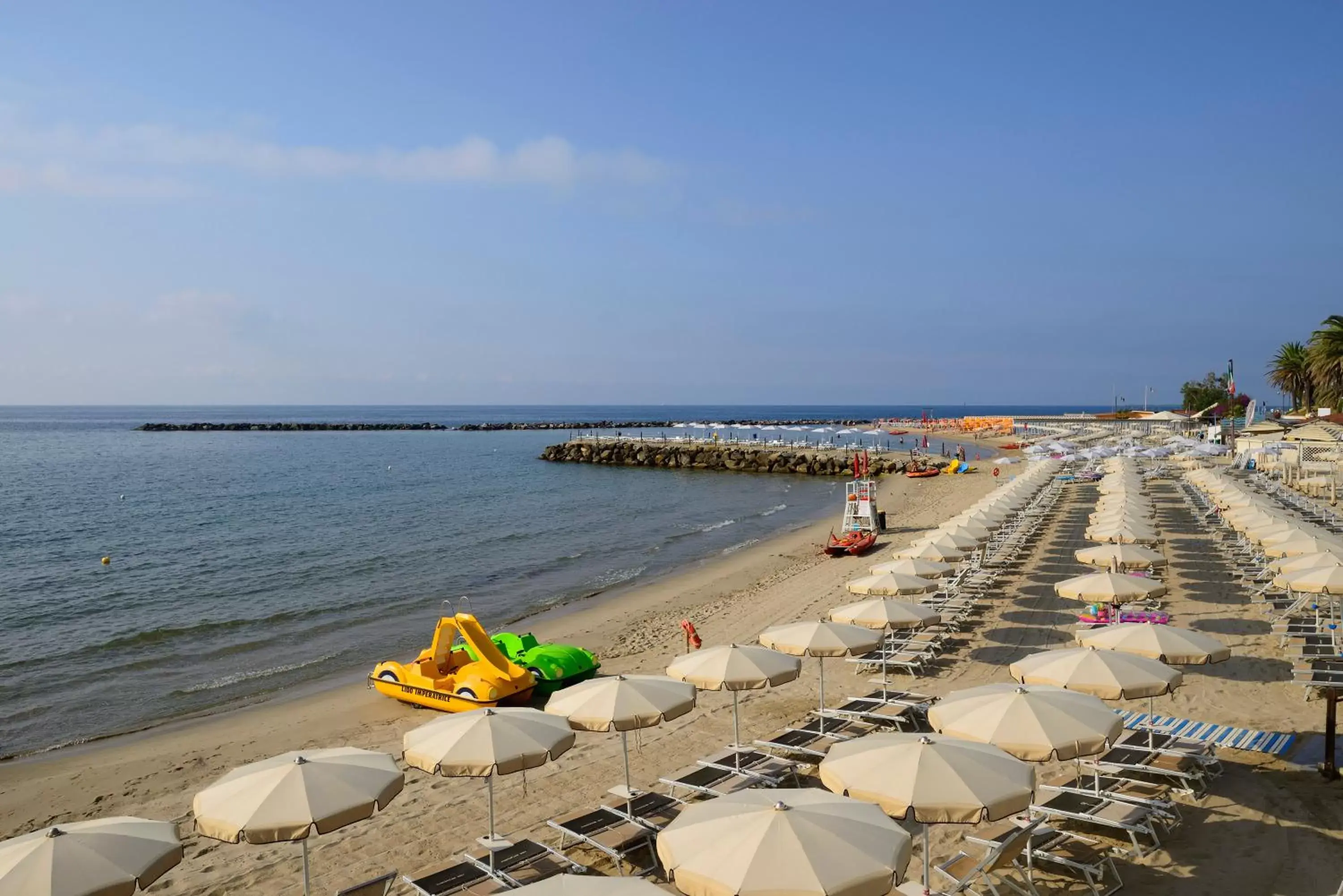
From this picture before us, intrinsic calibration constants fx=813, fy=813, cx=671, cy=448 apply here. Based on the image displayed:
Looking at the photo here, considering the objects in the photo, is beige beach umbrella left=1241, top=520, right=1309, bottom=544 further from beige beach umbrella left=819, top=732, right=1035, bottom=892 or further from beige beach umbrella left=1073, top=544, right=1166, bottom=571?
beige beach umbrella left=819, top=732, right=1035, bottom=892

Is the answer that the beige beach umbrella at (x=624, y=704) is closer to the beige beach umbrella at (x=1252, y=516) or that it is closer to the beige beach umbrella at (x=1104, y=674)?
the beige beach umbrella at (x=1104, y=674)

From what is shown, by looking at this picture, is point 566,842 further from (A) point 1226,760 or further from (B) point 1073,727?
(A) point 1226,760

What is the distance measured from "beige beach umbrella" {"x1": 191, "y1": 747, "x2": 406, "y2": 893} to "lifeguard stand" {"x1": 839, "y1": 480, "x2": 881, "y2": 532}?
68.6 ft

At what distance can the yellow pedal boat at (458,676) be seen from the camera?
39.0 feet

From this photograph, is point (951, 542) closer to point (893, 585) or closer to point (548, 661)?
point (893, 585)

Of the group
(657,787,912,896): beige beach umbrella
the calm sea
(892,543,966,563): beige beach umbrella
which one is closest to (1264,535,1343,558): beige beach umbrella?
(892,543,966,563): beige beach umbrella

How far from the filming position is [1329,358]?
43250mm

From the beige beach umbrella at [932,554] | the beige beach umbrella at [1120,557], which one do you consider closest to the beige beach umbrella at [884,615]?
the beige beach umbrella at [932,554]

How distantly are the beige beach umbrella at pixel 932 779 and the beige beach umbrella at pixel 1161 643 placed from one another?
3.43 metres

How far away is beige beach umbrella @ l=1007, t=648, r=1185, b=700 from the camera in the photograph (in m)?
7.45

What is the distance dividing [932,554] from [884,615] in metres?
3.95

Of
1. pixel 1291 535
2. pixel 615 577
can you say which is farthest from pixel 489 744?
pixel 615 577

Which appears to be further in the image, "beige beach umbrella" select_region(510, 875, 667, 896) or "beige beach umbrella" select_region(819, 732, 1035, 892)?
"beige beach umbrella" select_region(819, 732, 1035, 892)

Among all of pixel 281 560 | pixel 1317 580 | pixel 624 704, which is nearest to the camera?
pixel 624 704
